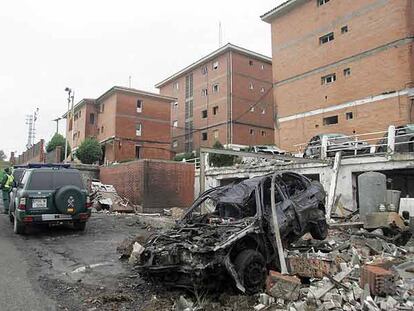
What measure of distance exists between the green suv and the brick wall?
363 inches

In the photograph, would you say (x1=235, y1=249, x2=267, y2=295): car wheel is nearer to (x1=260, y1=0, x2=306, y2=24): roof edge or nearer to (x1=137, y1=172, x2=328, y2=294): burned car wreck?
(x1=137, y1=172, x2=328, y2=294): burned car wreck

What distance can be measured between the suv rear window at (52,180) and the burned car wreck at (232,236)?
537 centimetres

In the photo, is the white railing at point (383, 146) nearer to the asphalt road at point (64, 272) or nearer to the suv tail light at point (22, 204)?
the asphalt road at point (64, 272)

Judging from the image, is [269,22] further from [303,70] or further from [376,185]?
[376,185]

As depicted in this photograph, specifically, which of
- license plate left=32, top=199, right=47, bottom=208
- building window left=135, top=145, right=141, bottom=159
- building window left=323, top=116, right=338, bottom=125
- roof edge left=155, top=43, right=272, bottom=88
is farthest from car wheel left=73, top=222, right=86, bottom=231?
roof edge left=155, top=43, right=272, bottom=88

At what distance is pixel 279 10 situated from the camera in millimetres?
31922

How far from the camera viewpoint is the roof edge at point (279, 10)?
30775 millimetres

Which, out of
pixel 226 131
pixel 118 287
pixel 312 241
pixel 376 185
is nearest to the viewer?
pixel 118 287

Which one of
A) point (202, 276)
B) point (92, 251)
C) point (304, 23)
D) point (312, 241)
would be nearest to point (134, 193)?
point (92, 251)

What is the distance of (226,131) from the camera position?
41.7 metres

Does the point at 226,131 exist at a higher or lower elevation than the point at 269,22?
lower

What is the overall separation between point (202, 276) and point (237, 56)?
38.8 metres

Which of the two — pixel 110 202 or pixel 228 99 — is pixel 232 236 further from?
pixel 228 99

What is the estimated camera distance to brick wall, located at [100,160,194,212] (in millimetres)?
20906
